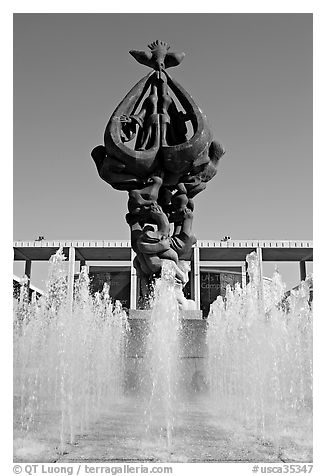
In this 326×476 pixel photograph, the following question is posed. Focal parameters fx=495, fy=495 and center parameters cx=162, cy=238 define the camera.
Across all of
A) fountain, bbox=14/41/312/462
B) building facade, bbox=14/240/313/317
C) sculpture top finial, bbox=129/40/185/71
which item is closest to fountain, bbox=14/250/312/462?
fountain, bbox=14/41/312/462

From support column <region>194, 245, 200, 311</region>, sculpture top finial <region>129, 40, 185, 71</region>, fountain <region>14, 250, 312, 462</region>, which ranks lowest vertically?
fountain <region>14, 250, 312, 462</region>

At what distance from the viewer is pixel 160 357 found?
631cm

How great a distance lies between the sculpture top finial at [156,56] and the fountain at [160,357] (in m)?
0.02

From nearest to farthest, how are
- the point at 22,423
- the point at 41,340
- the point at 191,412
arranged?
the point at 22,423 → the point at 191,412 → the point at 41,340

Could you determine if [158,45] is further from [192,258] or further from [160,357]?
[192,258]

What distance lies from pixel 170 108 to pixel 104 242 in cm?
2099

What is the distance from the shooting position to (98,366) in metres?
6.73

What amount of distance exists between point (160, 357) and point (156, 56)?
188 inches

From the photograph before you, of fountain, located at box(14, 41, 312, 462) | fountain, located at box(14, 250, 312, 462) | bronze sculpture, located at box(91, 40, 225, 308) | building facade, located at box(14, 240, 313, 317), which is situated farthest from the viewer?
building facade, located at box(14, 240, 313, 317)

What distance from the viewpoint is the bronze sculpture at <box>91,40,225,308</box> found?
7230 millimetres

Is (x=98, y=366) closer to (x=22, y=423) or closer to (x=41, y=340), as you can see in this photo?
(x=41, y=340)

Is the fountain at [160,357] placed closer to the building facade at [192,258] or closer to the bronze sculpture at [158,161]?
the bronze sculpture at [158,161]

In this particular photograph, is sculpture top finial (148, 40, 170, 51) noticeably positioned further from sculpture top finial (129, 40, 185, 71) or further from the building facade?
the building facade

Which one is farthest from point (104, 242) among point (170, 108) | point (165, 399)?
point (165, 399)
